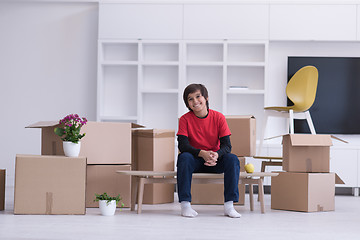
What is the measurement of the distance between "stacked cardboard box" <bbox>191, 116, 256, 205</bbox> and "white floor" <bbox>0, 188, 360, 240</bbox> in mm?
384

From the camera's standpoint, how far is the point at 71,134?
10.3ft

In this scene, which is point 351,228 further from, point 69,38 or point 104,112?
point 69,38

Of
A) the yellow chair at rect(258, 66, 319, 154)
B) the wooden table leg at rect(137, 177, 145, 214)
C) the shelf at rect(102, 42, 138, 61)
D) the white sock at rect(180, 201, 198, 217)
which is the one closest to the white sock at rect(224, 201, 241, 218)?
the white sock at rect(180, 201, 198, 217)

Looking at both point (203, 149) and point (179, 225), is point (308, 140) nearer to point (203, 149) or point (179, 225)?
point (203, 149)

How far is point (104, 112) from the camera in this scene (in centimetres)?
532

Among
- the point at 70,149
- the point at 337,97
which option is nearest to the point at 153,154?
the point at 70,149

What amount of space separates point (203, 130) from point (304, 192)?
80cm

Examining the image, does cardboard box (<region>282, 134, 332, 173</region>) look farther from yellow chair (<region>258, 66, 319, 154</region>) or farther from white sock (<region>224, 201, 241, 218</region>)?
yellow chair (<region>258, 66, 319, 154</region>)

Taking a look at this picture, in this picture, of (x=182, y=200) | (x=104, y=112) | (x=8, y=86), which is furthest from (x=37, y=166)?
(x=8, y=86)

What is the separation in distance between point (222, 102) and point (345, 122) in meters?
1.28

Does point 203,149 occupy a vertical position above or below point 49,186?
above

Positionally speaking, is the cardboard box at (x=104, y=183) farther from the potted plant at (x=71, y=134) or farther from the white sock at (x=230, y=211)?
the white sock at (x=230, y=211)

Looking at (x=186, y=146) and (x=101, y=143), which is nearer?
(x=186, y=146)

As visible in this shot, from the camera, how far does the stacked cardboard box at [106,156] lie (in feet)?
11.2
